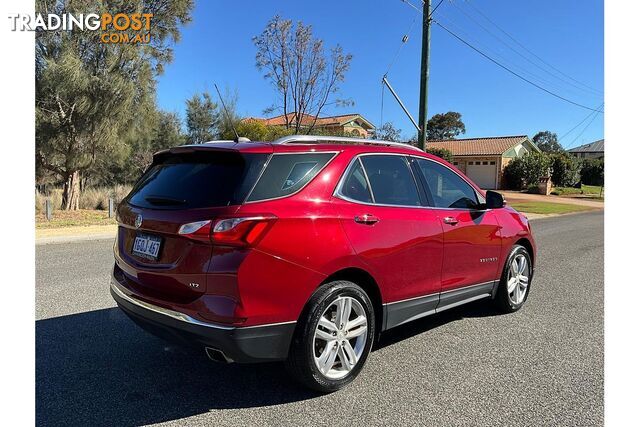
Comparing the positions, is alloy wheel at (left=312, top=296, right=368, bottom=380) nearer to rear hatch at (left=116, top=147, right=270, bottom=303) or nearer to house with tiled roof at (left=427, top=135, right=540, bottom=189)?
rear hatch at (left=116, top=147, right=270, bottom=303)

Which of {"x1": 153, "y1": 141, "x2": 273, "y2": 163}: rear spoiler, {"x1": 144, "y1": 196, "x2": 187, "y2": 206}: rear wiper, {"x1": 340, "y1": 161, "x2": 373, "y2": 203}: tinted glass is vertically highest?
{"x1": 153, "y1": 141, "x2": 273, "y2": 163}: rear spoiler

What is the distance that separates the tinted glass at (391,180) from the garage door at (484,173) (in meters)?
41.3

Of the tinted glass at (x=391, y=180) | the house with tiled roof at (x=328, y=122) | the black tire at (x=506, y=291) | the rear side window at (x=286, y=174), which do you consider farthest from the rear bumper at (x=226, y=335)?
the house with tiled roof at (x=328, y=122)

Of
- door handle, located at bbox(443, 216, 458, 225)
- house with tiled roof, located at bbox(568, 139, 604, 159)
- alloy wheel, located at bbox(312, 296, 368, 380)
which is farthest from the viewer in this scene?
house with tiled roof, located at bbox(568, 139, 604, 159)

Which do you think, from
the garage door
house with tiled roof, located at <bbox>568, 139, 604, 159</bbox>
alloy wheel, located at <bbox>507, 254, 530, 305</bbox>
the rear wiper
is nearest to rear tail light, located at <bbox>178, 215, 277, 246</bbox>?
the rear wiper

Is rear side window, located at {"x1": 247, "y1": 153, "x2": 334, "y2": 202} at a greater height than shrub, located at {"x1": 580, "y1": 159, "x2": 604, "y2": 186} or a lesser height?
lesser

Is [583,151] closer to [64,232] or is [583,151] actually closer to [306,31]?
[306,31]

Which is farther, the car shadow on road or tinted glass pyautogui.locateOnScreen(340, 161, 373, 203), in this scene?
tinted glass pyautogui.locateOnScreen(340, 161, 373, 203)

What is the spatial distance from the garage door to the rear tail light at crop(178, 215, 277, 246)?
42882 millimetres

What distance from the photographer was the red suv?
2943mm

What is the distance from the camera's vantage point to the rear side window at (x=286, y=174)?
3.11m

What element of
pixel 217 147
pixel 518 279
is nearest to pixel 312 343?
pixel 217 147

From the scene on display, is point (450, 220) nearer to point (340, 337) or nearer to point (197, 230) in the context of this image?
point (340, 337)

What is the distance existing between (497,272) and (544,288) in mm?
2086
